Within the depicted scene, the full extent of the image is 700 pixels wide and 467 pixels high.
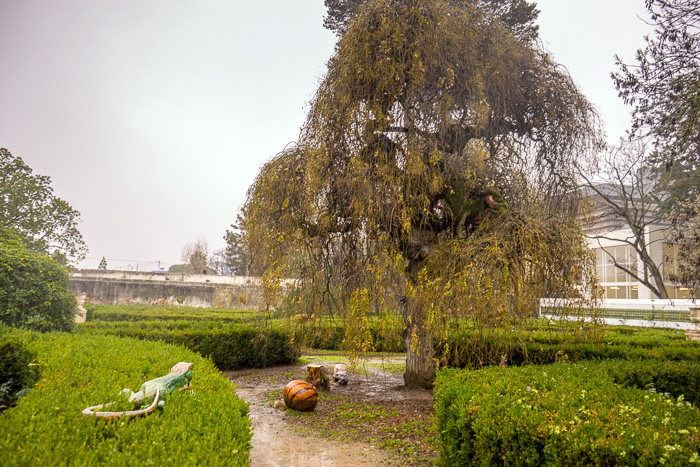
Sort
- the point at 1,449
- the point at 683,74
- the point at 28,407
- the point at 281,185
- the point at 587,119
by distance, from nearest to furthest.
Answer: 1. the point at 1,449
2. the point at 28,407
3. the point at 683,74
4. the point at 281,185
5. the point at 587,119

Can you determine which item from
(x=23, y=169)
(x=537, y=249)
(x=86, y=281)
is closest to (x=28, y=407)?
(x=537, y=249)

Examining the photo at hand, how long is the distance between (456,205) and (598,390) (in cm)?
395

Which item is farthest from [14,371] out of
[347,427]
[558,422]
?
[558,422]

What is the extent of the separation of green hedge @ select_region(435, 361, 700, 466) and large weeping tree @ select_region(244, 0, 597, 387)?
1.13 metres

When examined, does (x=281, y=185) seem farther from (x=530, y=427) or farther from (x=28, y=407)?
(x=530, y=427)

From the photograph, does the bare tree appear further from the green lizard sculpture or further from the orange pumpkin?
the green lizard sculpture

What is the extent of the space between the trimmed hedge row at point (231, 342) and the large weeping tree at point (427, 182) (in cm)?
379

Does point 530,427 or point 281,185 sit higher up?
point 281,185

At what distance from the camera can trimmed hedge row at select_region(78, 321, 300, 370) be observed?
35.0 ft

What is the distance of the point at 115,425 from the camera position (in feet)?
9.27

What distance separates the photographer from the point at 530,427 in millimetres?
3092

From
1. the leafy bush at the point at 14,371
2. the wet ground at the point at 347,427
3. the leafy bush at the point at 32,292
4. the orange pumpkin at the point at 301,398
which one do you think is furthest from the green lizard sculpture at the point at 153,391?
the leafy bush at the point at 32,292

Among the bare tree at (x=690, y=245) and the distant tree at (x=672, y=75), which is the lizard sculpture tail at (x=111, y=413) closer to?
the distant tree at (x=672, y=75)

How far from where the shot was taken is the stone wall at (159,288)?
93.4 feet
